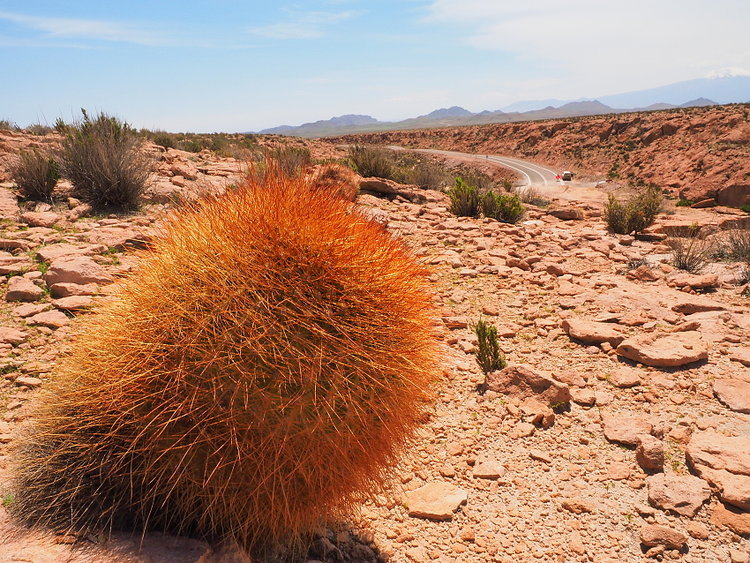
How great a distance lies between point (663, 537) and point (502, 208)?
25.7ft

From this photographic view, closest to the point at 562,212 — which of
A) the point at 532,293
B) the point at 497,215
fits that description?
the point at 497,215

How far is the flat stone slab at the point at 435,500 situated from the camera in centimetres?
281

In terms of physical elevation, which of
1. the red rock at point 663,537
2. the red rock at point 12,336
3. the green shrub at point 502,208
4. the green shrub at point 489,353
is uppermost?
the red rock at point 12,336

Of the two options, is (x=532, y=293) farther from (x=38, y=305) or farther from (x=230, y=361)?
(x=38, y=305)

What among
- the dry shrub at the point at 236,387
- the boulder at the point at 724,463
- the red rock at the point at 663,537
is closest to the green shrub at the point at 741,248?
the boulder at the point at 724,463

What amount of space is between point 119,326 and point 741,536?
344cm

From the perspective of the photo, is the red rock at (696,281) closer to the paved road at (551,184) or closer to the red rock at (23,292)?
the red rock at (23,292)

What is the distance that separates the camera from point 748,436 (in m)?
3.30

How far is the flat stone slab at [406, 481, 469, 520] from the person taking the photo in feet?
9.23

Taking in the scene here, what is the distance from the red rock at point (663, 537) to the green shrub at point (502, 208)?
7.64 m

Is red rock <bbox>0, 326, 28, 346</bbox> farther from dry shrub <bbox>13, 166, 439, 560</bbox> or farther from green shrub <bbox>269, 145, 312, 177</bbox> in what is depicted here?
green shrub <bbox>269, 145, 312, 177</bbox>

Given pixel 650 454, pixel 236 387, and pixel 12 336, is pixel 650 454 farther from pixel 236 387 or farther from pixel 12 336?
pixel 12 336

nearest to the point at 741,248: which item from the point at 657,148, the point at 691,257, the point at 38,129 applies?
the point at 691,257

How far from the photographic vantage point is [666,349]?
4.30 meters
